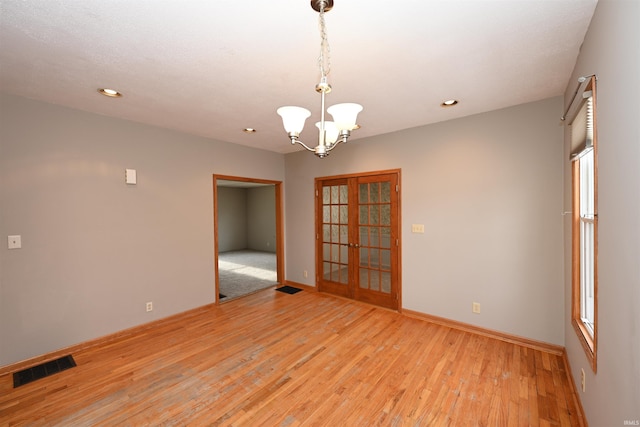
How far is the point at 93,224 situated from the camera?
2846mm

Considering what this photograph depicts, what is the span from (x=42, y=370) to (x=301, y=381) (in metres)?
2.36

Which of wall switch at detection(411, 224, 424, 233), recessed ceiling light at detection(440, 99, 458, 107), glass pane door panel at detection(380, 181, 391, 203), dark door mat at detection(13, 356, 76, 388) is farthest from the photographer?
glass pane door panel at detection(380, 181, 391, 203)

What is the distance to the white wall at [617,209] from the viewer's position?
0.99 m

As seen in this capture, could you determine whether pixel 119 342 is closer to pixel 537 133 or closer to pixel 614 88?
pixel 614 88

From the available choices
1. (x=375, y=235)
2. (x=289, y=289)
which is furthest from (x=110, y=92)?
(x=289, y=289)

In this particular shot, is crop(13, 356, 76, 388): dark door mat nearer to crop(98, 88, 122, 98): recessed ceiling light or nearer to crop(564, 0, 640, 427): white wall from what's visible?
crop(98, 88, 122, 98): recessed ceiling light

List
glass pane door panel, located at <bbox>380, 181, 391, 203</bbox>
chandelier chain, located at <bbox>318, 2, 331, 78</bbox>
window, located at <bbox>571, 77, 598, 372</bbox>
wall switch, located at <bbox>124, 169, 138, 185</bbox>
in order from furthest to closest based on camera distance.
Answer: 1. glass pane door panel, located at <bbox>380, 181, 391, 203</bbox>
2. wall switch, located at <bbox>124, 169, 138, 185</bbox>
3. window, located at <bbox>571, 77, 598, 372</bbox>
4. chandelier chain, located at <bbox>318, 2, 331, 78</bbox>

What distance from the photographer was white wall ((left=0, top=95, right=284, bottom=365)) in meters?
2.41

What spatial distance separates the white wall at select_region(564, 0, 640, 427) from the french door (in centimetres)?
229

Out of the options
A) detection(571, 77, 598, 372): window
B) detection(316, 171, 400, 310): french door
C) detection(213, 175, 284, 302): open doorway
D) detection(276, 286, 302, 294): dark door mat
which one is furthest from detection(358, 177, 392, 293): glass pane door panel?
detection(213, 175, 284, 302): open doorway

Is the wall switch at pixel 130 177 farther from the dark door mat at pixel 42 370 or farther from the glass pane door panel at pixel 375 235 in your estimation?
the glass pane door panel at pixel 375 235

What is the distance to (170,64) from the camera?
1901 mm

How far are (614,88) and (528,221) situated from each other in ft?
6.03

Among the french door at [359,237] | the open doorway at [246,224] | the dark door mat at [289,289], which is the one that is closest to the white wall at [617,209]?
the french door at [359,237]
